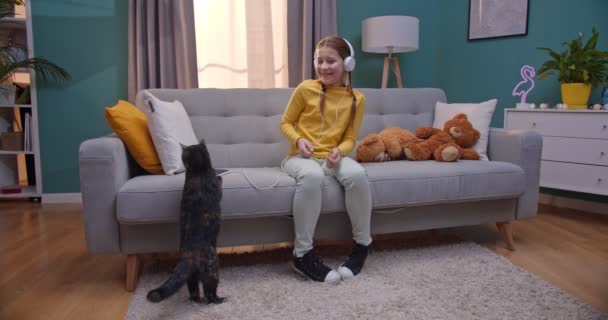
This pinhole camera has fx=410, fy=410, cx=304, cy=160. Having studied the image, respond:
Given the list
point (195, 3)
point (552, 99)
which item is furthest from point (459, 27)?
point (195, 3)

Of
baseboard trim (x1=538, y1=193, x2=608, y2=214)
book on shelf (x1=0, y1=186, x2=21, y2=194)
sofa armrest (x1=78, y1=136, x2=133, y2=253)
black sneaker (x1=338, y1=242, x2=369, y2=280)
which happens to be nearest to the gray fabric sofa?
sofa armrest (x1=78, y1=136, x2=133, y2=253)

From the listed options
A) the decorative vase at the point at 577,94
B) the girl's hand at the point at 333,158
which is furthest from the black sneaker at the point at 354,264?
the decorative vase at the point at 577,94

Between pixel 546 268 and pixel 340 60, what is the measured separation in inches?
48.7

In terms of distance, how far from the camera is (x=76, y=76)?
2992mm

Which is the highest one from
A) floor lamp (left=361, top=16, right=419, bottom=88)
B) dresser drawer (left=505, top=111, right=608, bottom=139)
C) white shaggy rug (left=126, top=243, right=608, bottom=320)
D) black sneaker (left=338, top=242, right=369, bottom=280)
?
floor lamp (left=361, top=16, right=419, bottom=88)

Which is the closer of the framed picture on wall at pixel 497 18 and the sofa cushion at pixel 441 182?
the sofa cushion at pixel 441 182

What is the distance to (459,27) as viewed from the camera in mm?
3559

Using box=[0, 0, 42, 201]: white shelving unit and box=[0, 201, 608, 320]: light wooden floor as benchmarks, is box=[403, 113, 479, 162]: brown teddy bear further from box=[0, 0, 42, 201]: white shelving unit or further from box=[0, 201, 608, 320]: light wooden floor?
box=[0, 0, 42, 201]: white shelving unit

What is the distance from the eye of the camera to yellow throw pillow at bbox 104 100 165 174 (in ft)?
5.36

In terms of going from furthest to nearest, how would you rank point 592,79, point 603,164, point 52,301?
point 592,79 → point 603,164 → point 52,301

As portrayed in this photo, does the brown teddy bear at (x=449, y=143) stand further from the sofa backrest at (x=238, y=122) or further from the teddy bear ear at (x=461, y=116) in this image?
the sofa backrest at (x=238, y=122)

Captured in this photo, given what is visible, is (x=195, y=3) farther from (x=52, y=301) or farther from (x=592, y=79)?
(x=592, y=79)

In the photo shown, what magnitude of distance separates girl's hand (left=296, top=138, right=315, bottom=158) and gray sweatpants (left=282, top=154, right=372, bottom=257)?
→ 29 millimetres

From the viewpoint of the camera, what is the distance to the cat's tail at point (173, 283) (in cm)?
115
